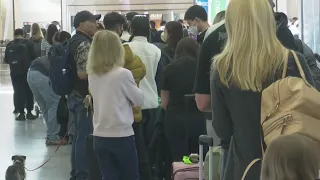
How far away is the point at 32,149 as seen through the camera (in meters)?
7.47

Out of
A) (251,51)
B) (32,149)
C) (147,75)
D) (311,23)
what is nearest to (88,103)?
(147,75)

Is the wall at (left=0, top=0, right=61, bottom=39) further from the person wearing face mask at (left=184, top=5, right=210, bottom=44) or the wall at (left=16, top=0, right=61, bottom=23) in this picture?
the person wearing face mask at (left=184, top=5, right=210, bottom=44)

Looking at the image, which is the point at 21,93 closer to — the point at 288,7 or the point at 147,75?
the point at 147,75

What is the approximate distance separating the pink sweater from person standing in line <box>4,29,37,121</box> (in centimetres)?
649

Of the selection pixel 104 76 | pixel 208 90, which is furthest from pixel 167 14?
pixel 208 90

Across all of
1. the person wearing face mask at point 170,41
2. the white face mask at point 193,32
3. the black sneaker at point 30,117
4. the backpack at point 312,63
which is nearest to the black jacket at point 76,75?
the person wearing face mask at point 170,41

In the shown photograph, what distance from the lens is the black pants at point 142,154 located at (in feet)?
15.8

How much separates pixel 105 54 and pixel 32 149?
384 cm

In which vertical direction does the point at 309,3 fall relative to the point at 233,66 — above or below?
above

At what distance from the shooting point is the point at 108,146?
4.00 metres

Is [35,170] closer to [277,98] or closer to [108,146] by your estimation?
[108,146]

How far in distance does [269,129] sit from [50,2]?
17590 millimetres

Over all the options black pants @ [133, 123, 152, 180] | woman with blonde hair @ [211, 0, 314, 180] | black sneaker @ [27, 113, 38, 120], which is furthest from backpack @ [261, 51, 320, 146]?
black sneaker @ [27, 113, 38, 120]

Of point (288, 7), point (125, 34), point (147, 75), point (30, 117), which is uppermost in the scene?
point (288, 7)
